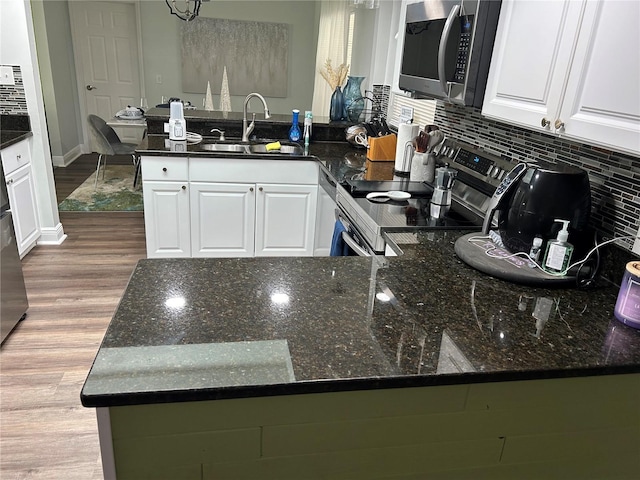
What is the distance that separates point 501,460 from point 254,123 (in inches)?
113

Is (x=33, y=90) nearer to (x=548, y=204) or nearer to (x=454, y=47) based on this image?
(x=454, y=47)

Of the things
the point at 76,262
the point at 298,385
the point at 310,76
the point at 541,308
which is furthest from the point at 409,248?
the point at 310,76

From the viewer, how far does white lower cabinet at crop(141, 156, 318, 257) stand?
2.99m

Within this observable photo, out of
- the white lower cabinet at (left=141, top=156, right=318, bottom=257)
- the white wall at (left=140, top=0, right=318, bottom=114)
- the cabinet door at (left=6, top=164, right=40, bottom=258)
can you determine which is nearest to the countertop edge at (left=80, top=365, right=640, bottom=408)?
the white lower cabinet at (left=141, top=156, right=318, bottom=257)

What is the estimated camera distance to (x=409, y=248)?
157 cm

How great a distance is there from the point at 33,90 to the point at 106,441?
3.09m

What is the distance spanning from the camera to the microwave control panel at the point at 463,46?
164 centimetres

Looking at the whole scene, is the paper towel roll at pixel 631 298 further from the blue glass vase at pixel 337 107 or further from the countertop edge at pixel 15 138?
the countertop edge at pixel 15 138

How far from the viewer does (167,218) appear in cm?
307

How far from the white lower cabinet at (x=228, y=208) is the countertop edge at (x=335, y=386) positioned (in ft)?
7.49

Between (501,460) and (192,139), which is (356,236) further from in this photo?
(192,139)

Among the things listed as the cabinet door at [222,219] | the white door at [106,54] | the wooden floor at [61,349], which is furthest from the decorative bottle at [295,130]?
the white door at [106,54]

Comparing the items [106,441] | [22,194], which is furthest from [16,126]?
Answer: [106,441]

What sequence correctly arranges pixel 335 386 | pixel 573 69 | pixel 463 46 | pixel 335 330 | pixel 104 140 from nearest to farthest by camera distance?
1. pixel 335 386
2. pixel 335 330
3. pixel 573 69
4. pixel 463 46
5. pixel 104 140
